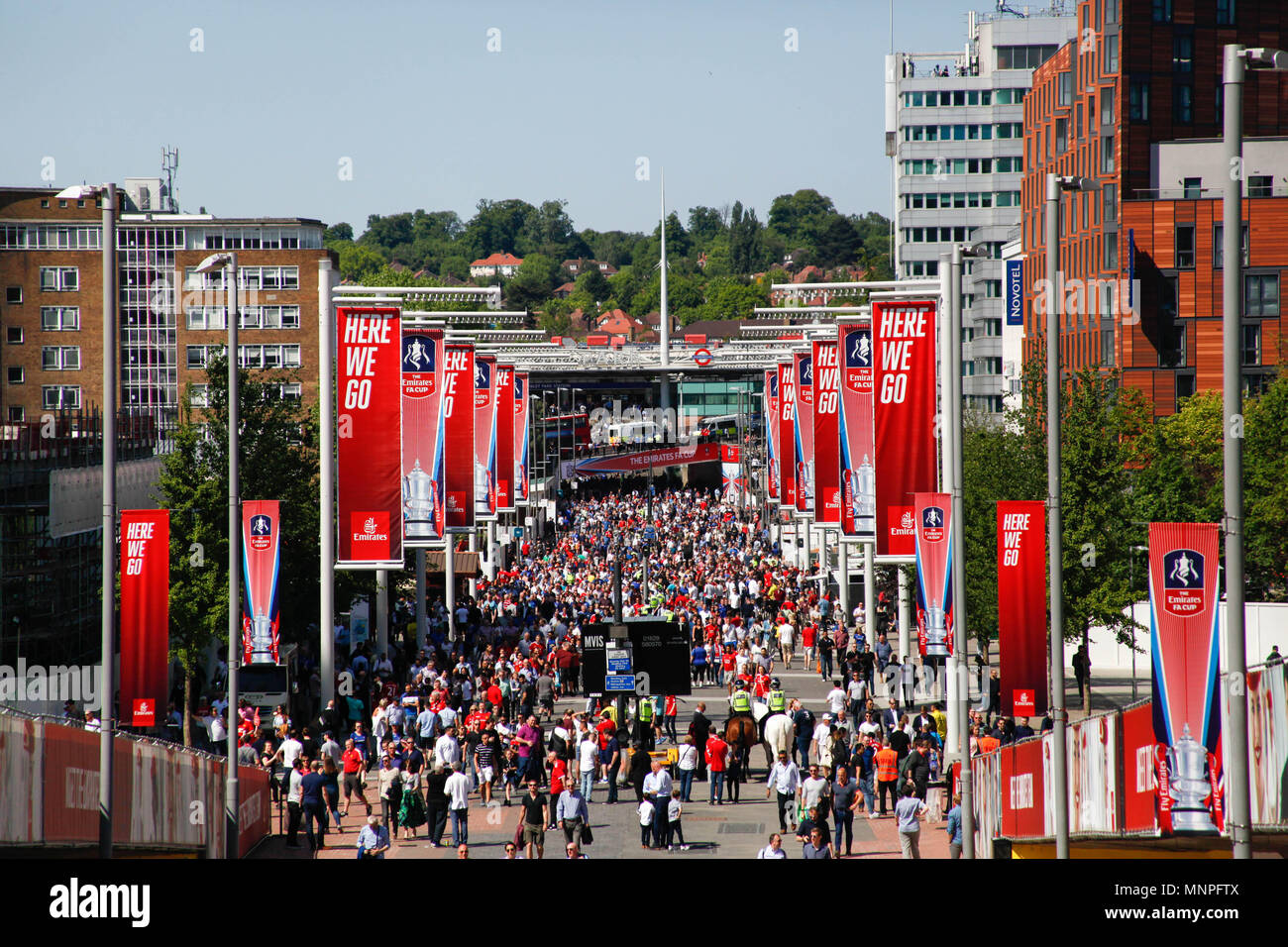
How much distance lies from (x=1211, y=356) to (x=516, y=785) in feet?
147

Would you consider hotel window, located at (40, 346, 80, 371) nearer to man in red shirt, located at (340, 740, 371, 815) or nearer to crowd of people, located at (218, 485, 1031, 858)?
crowd of people, located at (218, 485, 1031, 858)

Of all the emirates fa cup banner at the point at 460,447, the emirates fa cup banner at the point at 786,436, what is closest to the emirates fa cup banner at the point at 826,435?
the emirates fa cup banner at the point at 460,447

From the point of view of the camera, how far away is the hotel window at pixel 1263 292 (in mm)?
63344

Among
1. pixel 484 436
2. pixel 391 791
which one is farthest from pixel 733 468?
pixel 391 791

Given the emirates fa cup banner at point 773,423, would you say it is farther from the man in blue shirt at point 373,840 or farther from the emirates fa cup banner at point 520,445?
the man in blue shirt at point 373,840

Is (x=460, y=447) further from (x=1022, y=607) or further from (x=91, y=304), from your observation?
(x=91, y=304)

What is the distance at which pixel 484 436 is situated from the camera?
143 feet

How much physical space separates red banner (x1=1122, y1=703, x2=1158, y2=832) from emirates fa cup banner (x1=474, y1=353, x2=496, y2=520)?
2914 cm

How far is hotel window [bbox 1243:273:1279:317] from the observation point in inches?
2494

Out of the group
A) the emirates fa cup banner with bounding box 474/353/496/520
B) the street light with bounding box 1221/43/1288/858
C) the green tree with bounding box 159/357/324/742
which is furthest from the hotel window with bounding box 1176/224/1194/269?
the street light with bounding box 1221/43/1288/858

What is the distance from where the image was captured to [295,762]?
2433cm

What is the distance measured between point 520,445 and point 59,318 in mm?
47925
